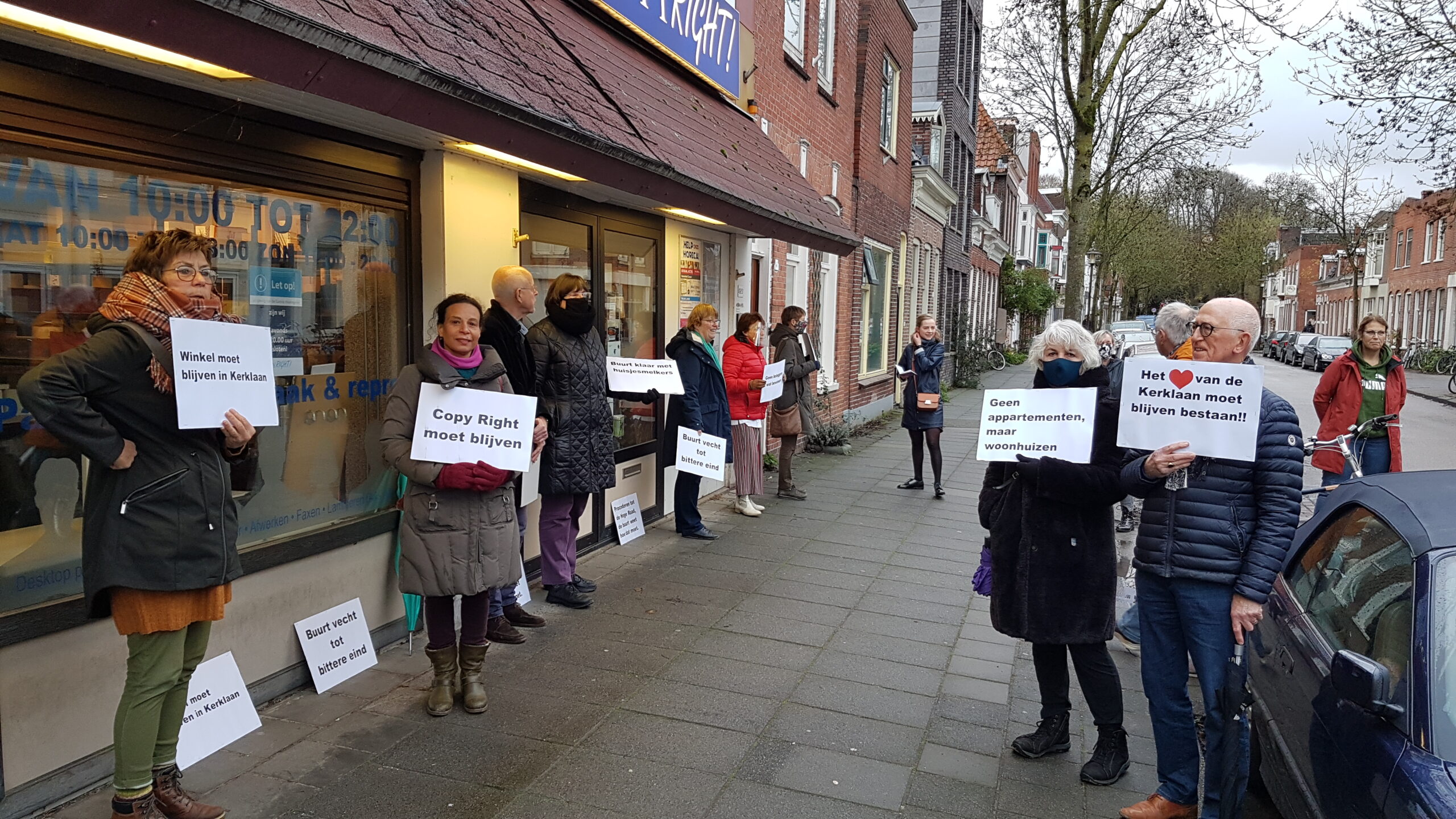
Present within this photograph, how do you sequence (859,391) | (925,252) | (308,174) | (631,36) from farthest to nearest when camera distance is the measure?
1. (925,252)
2. (859,391)
3. (631,36)
4. (308,174)

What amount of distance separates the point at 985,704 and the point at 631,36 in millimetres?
5670

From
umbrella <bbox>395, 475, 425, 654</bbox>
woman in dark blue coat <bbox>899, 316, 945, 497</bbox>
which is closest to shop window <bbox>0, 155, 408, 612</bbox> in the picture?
umbrella <bbox>395, 475, 425, 654</bbox>

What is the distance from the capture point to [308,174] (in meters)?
4.29

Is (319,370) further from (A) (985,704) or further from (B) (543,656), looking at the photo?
(A) (985,704)

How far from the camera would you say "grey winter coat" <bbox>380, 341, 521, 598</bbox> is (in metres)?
3.97

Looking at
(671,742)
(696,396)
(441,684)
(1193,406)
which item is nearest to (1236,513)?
(1193,406)

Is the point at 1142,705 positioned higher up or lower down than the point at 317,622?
lower down

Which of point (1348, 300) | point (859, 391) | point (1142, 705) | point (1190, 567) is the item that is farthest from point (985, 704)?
point (1348, 300)

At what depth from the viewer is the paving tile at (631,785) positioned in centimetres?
350

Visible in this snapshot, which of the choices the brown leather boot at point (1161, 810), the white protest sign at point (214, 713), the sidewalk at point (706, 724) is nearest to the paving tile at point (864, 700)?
the sidewalk at point (706, 724)

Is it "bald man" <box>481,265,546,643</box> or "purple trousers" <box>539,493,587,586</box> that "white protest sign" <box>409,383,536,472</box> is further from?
"purple trousers" <box>539,493,587,586</box>

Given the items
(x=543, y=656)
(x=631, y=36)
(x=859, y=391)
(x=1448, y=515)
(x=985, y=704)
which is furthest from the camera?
(x=859, y=391)

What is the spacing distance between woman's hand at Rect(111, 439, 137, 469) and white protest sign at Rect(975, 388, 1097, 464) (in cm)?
291

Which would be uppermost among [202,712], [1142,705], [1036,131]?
[1036,131]
